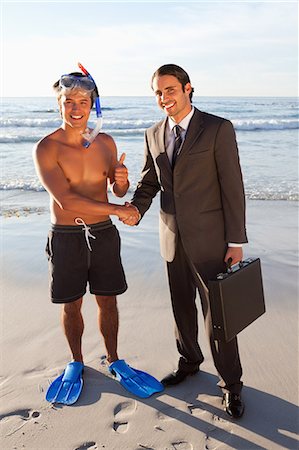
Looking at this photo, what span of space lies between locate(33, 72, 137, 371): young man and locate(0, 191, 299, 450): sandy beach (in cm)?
37

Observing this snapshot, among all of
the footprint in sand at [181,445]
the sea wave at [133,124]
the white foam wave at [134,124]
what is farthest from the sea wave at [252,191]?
the sea wave at [133,124]

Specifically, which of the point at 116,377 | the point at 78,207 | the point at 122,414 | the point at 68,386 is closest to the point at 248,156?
the point at 116,377

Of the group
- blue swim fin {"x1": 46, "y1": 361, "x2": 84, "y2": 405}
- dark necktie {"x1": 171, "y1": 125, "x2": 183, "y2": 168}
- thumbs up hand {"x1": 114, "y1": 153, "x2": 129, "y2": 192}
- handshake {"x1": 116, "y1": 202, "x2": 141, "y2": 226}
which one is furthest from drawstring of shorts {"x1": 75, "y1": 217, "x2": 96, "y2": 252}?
blue swim fin {"x1": 46, "y1": 361, "x2": 84, "y2": 405}

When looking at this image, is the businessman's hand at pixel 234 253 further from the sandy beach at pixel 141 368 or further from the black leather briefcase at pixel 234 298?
the sandy beach at pixel 141 368

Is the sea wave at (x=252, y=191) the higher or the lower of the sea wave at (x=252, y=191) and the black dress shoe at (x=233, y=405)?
the higher

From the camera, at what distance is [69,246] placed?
301cm

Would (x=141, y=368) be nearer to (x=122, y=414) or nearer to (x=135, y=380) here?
(x=135, y=380)

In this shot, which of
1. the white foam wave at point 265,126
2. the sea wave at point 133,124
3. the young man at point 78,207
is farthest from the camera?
the sea wave at point 133,124

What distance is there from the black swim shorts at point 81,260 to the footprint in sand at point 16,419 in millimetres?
654

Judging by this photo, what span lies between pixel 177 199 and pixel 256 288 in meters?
0.68

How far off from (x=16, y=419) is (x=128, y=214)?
1.32 metres

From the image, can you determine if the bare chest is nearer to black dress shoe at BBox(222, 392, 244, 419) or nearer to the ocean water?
black dress shoe at BBox(222, 392, 244, 419)

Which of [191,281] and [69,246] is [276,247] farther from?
[69,246]

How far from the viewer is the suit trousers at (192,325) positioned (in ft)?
9.24
